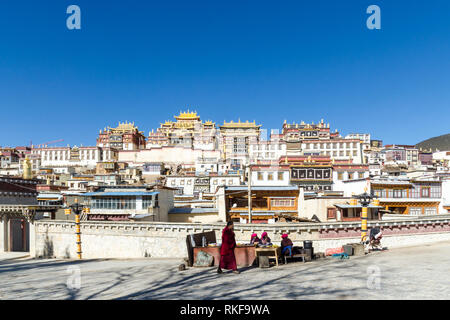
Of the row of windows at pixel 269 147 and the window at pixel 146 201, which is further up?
the row of windows at pixel 269 147

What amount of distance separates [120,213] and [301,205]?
21394 millimetres

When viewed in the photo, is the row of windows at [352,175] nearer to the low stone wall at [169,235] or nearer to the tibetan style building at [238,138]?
the low stone wall at [169,235]

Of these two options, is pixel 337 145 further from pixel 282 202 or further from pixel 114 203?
pixel 114 203

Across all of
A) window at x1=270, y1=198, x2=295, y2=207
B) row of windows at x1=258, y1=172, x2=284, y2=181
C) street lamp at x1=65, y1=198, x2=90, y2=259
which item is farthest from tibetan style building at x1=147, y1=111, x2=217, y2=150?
street lamp at x1=65, y1=198, x2=90, y2=259

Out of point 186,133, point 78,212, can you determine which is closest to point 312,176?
point 78,212

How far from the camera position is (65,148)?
4734 inches

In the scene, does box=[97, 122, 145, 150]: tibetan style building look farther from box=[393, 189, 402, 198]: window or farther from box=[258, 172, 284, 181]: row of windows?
box=[393, 189, 402, 198]: window

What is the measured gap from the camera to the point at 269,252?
1459 cm

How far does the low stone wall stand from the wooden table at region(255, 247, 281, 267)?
10.6 metres

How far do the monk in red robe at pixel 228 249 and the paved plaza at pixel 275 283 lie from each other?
338 mm

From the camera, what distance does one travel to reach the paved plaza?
9.39 meters

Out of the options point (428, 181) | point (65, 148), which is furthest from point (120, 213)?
point (65, 148)

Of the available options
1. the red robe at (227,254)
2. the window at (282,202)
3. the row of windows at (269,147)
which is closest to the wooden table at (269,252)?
the red robe at (227,254)

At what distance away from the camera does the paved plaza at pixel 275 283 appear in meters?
9.39
